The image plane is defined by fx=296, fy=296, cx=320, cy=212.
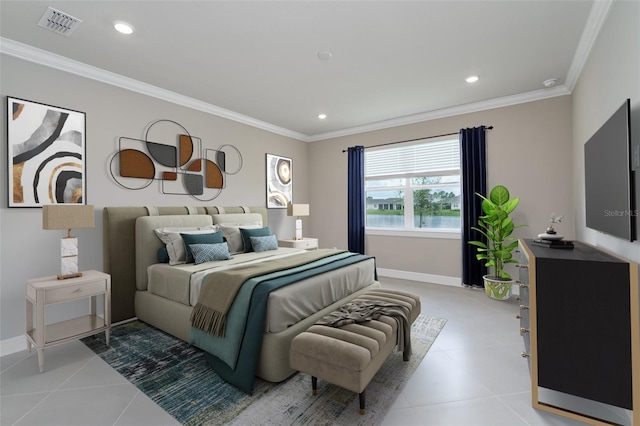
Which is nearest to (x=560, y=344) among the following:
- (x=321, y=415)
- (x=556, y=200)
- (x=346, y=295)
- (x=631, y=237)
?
(x=631, y=237)

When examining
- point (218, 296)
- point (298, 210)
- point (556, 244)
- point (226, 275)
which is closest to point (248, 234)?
point (298, 210)

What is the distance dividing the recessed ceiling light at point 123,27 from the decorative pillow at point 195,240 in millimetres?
1997

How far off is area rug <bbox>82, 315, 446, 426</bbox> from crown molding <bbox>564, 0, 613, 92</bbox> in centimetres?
304

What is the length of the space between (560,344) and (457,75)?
2918 millimetres

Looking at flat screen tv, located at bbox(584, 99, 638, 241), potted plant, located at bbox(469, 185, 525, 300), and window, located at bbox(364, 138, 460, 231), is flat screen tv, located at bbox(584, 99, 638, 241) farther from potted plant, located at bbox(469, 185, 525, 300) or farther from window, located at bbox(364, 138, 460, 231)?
window, located at bbox(364, 138, 460, 231)

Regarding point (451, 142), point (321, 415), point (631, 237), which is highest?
point (451, 142)

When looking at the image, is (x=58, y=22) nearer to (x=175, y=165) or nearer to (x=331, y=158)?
(x=175, y=165)

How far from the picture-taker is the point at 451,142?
15.7ft

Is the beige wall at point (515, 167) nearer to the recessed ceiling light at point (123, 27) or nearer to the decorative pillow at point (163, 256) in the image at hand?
the decorative pillow at point (163, 256)

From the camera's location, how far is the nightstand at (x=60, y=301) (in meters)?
2.37

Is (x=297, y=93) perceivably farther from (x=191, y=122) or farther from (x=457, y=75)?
(x=457, y=75)

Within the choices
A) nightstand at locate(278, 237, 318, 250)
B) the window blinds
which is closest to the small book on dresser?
the window blinds

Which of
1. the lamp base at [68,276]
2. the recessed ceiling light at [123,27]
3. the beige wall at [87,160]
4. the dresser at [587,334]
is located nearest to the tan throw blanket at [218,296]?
the lamp base at [68,276]

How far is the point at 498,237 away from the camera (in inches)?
157
